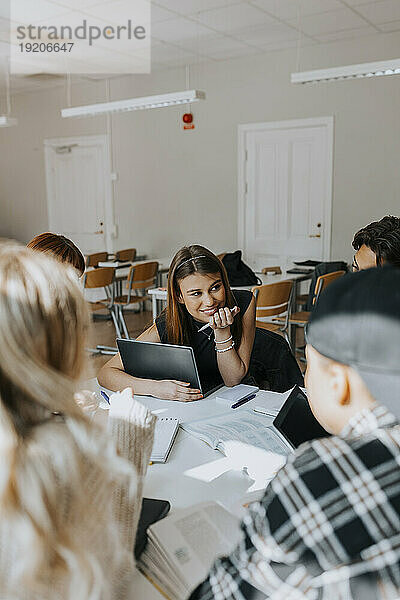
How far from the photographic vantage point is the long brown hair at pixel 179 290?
7.48 feet

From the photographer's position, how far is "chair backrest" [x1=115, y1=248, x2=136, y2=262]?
7.02 meters

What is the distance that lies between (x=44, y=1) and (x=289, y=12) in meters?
2.07

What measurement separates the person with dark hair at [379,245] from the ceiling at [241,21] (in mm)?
2919

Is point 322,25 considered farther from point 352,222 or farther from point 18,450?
point 18,450

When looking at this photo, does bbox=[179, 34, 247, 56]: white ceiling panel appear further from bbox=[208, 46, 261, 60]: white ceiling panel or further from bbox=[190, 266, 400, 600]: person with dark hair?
bbox=[190, 266, 400, 600]: person with dark hair

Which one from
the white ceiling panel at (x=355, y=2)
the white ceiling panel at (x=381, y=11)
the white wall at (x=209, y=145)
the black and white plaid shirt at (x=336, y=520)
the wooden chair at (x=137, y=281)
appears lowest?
the wooden chair at (x=137, y=281)

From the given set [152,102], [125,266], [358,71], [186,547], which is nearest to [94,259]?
[125,266]

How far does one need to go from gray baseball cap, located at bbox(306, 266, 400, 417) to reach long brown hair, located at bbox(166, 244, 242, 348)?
1425mm

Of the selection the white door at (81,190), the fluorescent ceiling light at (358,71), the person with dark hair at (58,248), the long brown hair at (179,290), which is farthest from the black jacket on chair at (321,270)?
the white door at (81,190)

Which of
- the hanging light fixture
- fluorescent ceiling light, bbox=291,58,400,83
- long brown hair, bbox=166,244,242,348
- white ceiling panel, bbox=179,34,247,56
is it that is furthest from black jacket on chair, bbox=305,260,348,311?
the hanging light fixture

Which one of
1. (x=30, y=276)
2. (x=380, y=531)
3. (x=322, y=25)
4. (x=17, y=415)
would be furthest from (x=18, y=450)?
(x=322, y=25)

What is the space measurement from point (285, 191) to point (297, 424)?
5323 millimetres

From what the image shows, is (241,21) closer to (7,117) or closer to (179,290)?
(7,117)

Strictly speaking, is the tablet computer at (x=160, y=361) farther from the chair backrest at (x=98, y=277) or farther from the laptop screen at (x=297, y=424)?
the chair backrest at (x=98, y=277)
